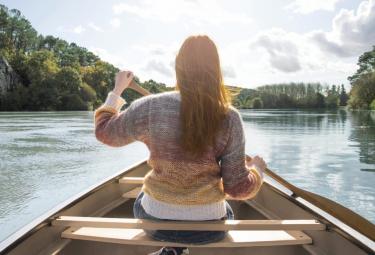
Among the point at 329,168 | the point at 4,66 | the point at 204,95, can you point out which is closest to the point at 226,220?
the point at 204,95

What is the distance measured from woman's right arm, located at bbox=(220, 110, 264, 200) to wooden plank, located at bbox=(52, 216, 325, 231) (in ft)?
0.42

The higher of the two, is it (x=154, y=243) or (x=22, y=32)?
(x=22, y=32)

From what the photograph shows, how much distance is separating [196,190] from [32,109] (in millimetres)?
45793

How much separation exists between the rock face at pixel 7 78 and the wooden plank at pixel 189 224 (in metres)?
46.2

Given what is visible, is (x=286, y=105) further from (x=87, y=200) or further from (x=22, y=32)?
(x=87, y=200)

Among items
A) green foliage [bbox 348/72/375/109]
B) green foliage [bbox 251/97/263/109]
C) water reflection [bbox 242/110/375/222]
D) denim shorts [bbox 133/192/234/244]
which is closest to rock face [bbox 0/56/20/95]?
green foliage [bbox 348/72/375/109]

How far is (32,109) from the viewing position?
44562 mm

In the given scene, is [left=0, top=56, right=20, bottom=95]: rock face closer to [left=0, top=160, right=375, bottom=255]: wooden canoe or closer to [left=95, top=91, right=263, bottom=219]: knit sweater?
[left=0, top=160, right=375, bottom=255]: wooden canoe

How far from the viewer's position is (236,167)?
158 centimetres

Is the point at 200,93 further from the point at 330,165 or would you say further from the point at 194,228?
the point at 330,165

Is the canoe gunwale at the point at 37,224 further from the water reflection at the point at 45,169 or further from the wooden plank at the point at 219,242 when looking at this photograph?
the water reflection at the point at 45,169

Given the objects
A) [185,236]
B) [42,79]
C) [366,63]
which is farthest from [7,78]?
[185,236]

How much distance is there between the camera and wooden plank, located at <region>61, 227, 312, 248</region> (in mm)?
1712

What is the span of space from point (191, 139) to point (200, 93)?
0.16m
